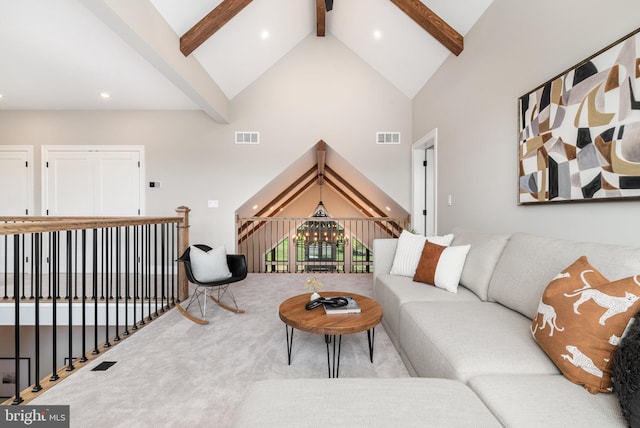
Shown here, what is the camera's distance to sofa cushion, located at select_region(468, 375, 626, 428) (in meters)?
0.90

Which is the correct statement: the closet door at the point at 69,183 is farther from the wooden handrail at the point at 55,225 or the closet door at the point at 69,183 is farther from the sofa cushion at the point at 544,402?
the sofa cushion at the point at 544,402

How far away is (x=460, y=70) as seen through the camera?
3318 mm

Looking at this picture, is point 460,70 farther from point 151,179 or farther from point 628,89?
point 151,179

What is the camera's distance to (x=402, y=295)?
2215 millimetres

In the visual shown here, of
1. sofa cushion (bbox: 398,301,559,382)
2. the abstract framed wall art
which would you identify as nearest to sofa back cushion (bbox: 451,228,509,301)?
sofa cushion (bbox: 398,301,559,382)

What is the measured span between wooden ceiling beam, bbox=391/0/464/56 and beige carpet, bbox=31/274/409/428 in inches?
130

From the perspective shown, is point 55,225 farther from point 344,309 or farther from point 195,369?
point 344,309

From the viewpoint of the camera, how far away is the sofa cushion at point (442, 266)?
7.61 feet

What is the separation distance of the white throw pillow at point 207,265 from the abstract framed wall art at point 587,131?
Result: 9.66ft

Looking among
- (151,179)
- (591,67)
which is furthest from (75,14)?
(591,67)

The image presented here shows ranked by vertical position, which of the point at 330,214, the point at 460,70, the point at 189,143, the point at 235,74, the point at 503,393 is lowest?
the point at 503,393

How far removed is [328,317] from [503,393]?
3.33 feet

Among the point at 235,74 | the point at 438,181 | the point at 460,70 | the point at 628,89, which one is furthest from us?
the point at 235,74

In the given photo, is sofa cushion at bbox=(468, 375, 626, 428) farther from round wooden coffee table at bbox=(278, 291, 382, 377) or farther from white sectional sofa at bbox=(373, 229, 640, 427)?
round wooden coffee table at bbox=(278, 291, 382, 377)
